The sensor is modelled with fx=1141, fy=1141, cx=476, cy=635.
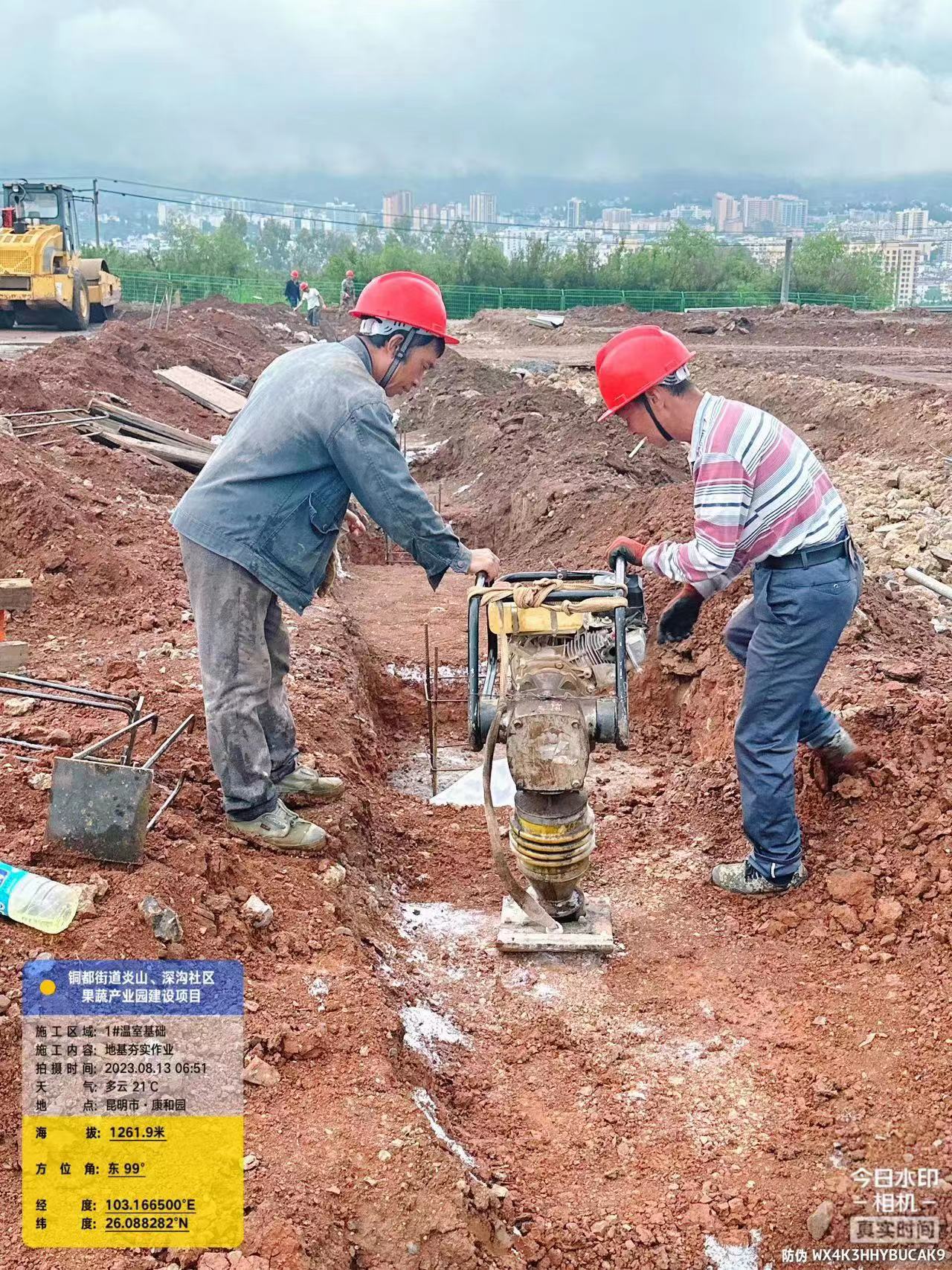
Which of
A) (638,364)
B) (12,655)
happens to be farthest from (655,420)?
(12,655)

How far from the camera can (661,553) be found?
4234 mm

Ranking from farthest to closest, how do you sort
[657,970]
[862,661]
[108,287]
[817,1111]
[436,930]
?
[108,287], [862,661], [436,930], [657,970], [817,1111]

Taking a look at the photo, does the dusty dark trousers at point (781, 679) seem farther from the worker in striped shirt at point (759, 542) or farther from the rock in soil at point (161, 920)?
the rock in soil at point (161, 920)

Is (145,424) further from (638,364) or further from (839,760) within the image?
(839,760)

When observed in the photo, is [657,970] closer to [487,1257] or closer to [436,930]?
[436,930]

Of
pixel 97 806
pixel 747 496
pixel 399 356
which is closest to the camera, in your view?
pixel 97 806

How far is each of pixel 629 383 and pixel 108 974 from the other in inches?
102

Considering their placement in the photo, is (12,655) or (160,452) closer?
(12,655)

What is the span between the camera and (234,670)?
4211mm

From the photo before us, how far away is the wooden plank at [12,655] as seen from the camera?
566cm

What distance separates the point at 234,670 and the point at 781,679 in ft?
6.62

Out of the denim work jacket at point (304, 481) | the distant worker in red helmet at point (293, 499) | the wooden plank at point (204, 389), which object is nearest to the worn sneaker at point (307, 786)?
the distant worker in red helmet at point (293, 499)

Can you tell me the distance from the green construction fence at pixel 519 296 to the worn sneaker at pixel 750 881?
4072 centimetres

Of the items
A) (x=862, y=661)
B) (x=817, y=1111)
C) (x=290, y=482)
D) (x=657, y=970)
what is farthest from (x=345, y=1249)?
(x=862, y=661)
